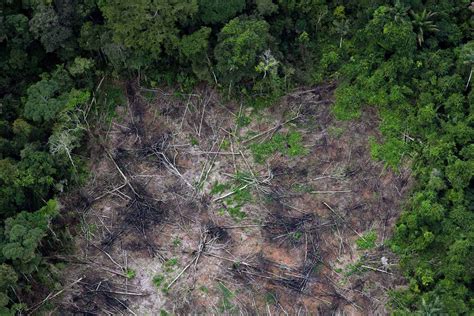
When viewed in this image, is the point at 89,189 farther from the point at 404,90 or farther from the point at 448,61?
the point at 448,61

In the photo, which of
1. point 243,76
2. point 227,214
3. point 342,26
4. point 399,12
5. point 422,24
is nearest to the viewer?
point 227,214

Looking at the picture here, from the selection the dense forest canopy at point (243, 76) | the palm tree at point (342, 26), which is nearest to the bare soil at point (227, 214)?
the dense forest canopy at point (243, 76)

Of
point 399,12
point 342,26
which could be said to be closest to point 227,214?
point 342,26

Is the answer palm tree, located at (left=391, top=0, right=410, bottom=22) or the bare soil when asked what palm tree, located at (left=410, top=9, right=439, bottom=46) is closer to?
palm tree, located at (left=391, top=0, right=410, bottom=22)

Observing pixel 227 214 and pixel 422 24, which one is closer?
pixel 227 214

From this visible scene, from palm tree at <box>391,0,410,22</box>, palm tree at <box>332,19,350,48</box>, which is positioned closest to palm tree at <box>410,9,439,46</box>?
palm tree at <box>391,0,410,22</box>

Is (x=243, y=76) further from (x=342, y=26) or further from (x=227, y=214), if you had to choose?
(x=227, y=214)
